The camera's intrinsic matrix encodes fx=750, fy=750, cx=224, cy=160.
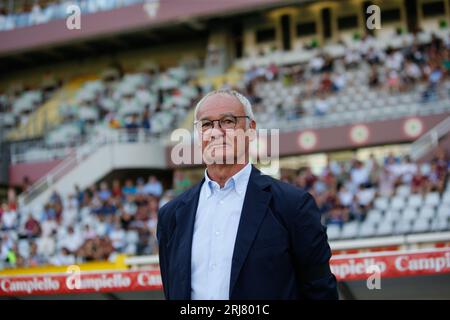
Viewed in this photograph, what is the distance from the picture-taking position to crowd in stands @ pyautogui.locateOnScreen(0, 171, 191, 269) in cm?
1536

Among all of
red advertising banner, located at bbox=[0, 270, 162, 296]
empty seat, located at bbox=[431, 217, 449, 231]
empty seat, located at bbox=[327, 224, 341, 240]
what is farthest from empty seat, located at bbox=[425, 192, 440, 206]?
red advertising banner, located at bbox=[0, 270, 162, 296]

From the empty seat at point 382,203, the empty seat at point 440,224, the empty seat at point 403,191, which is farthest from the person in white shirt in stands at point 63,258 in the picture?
the empty seat at point 440,224

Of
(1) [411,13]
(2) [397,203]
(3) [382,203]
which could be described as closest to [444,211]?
(2) [397,203]

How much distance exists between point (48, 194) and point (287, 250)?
65.0 ft

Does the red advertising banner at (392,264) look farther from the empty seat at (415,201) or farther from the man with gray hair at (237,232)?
the empty seat at (415,201)

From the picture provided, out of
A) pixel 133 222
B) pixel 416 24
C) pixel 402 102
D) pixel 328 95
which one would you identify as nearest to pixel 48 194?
pixel 133 222

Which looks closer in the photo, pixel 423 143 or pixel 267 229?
pixel 267 229

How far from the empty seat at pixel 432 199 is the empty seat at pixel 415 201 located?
130 millimetres

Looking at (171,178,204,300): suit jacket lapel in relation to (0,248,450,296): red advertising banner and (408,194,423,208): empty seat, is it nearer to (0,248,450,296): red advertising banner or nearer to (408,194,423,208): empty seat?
(0,248,450,296): red advertising banner

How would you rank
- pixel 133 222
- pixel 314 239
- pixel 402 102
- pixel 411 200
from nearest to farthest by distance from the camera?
pixel 314 239 → pixel 411 200 → pixel 133 222 → pixel 402 102

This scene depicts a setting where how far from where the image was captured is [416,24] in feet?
83.6

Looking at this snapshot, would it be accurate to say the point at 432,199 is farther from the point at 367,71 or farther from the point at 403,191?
the point at 367,71

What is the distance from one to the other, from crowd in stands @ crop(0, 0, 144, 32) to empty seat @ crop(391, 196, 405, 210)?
15.7 m

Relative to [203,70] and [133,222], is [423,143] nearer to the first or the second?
[133,222]
